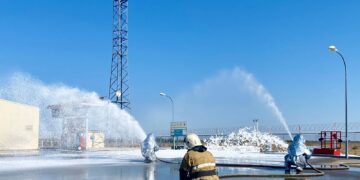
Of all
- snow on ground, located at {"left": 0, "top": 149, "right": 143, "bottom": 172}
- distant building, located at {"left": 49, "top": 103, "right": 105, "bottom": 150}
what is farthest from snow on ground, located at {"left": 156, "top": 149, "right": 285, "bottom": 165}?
distant building, located at {"left": 49, "top": 103, "right": 105, "bottom": 150}

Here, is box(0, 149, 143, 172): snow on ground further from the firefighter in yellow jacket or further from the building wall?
the building wall

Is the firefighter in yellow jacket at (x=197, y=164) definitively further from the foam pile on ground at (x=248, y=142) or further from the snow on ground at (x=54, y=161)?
the foam pile on ground at (x=248, y=142)

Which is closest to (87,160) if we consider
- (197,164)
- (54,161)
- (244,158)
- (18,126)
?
(54,161)

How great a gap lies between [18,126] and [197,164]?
51.2m

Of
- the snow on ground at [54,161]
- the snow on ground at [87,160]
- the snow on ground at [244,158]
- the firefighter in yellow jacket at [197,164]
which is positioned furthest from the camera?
the snow on ground at [244,158]

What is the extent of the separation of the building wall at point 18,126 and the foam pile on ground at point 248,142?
21.9 meters

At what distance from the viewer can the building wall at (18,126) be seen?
5128 cm

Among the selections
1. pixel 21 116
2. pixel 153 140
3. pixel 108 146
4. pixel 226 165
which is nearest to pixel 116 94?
pixel 108 146

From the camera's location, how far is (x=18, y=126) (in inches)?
2108

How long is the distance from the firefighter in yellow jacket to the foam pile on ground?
37.3 m

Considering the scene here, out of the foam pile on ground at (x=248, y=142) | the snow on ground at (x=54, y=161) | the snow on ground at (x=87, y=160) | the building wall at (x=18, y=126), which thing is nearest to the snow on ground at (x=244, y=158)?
the snow on ground at (x=87, y=160)

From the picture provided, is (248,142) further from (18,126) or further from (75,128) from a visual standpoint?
(18,126)

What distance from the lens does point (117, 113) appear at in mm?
46938

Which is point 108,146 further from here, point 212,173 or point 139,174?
point 212,173
